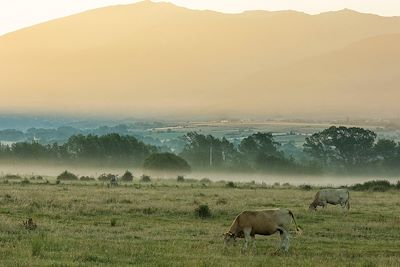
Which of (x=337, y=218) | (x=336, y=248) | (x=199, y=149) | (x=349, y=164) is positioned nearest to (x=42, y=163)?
(x=199, y=149)

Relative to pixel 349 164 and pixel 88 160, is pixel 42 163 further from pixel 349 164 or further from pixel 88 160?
pixel 349 164

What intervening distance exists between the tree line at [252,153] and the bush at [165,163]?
2268cm

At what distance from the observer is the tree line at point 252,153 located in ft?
447

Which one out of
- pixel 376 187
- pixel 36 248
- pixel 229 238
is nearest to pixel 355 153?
pixel 376 187

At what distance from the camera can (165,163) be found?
365 feet

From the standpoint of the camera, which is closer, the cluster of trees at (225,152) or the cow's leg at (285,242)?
the cow's leg at (285,242)

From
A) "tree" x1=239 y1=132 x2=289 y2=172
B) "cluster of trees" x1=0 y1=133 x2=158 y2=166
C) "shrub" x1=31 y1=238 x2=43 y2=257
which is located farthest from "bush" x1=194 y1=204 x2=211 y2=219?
"tree" x1=239 y1=132 x2=289 y2=172

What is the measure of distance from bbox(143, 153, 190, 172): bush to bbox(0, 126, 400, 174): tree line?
893 inches

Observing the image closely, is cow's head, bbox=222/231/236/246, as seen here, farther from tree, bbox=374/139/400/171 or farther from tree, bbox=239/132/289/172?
tree, bbox=374/139/400/171

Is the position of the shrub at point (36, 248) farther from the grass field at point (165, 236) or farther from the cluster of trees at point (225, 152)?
the cluster of trees at point (225, 152)

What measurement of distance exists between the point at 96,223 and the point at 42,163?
111 m

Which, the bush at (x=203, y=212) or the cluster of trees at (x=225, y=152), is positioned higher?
the bush at (x=203, y=212)

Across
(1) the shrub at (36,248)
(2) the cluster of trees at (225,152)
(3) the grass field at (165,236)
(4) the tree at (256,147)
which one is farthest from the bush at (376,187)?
(4) the tree at (256,147)

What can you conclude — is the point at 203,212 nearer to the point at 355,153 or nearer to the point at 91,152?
the point at 91,152
